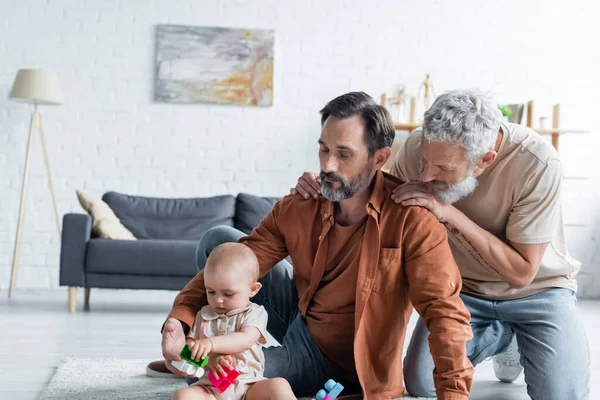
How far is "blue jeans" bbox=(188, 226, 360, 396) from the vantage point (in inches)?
92.4

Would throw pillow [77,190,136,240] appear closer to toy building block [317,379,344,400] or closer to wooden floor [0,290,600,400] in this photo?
wooden floor [0,290,600,400]

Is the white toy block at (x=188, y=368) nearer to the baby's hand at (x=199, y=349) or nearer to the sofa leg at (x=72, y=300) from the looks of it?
the baby's hand at (x=199, y=349)

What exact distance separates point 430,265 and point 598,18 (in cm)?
507

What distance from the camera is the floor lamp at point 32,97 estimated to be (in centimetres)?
543

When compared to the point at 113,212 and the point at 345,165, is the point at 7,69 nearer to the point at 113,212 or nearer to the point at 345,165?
the point at 113,212

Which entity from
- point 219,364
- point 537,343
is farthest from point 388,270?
point 537,343

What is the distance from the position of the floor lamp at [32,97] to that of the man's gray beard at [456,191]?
13.0ft

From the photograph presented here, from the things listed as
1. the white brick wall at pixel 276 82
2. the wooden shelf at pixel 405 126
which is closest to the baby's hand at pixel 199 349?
the wooden shelf at pixel 405 126

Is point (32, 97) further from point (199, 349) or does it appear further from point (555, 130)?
point (199, 349)

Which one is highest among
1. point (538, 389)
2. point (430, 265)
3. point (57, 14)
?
point (57, 14)

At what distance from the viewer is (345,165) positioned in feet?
7.07

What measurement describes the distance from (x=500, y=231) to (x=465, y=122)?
45 cm

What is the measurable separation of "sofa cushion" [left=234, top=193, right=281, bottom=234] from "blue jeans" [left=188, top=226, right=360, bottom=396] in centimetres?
291

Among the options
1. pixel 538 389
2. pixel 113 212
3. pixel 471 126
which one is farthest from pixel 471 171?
pixel 113 212
